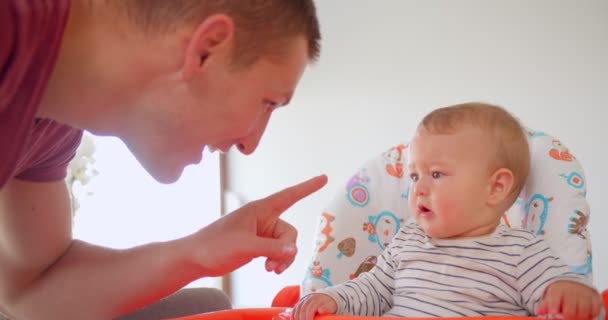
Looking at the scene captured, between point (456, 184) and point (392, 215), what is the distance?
11.6 inches

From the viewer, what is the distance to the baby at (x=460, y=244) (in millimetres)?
961

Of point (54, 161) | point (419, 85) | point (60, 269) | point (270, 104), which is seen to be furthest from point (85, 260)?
point (419, 85)

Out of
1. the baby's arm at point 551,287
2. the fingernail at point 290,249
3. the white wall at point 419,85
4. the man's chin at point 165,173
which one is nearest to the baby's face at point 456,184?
the baby's arm at point 551,287

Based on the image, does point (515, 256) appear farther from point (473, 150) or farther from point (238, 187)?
point (238, 187)

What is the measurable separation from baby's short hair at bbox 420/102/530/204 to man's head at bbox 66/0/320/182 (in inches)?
15.7

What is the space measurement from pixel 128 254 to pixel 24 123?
355 mm

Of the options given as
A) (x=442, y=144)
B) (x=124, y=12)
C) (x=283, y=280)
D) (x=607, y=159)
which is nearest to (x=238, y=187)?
(x=283, y=280)

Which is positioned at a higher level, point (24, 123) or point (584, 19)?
point (584, 19)

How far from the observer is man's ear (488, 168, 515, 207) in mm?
1063

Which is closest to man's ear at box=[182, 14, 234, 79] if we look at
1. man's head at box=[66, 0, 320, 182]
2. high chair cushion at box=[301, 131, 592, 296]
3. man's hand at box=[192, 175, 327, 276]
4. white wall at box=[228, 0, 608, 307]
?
man's head at box=[66, 0, 320, 182]

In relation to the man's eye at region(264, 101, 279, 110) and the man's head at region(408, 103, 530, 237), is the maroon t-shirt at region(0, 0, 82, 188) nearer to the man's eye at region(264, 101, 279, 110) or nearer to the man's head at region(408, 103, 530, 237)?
the man's eye at region(264, 101, 279, 110)

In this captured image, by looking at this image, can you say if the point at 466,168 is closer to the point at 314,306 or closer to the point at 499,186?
the point at 499,186

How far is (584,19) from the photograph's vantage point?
1753mm

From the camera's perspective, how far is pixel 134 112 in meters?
0.70
